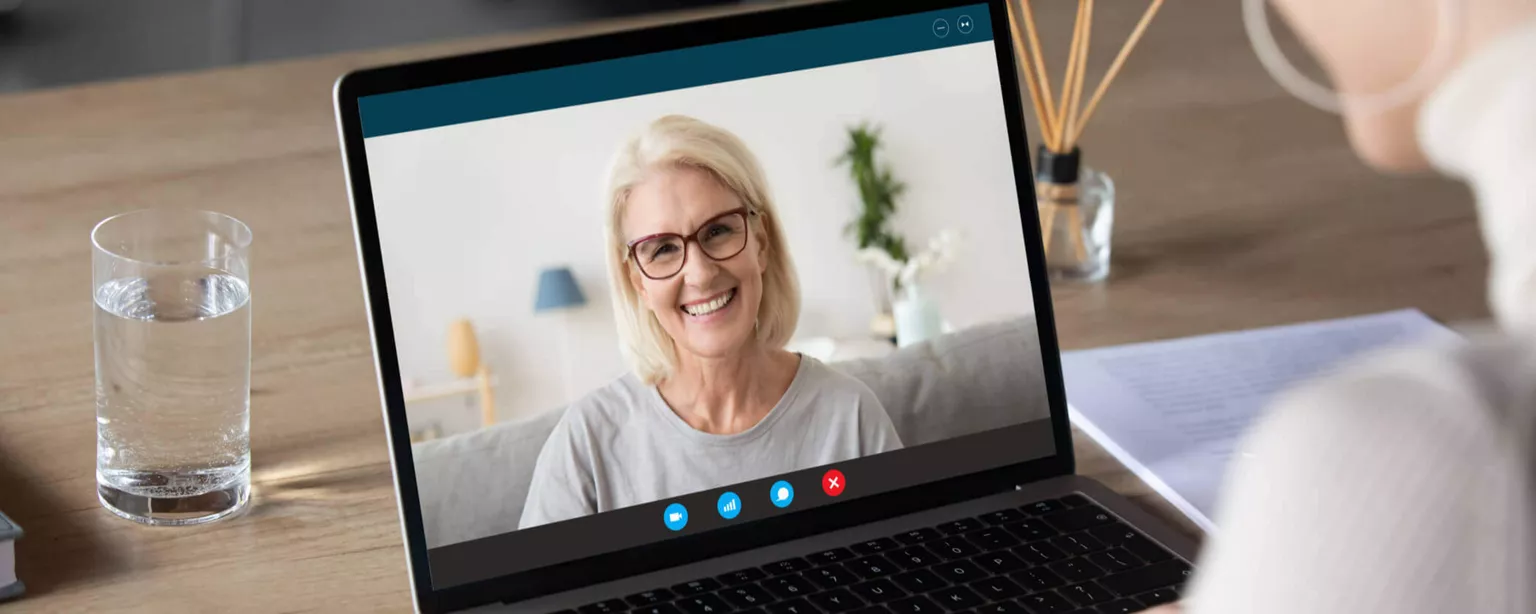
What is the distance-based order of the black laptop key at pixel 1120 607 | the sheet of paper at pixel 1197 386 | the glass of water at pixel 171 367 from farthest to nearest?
the sheet of paper at pixel 1197 386 < the glass of water at pixel 171 367 < the black laptop key at pixel 1120 607

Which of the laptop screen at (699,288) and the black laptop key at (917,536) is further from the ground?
the laptop screen at (699,288)

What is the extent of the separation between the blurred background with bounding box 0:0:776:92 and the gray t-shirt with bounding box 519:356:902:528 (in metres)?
2.47

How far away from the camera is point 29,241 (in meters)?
1.39

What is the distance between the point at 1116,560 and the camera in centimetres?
92

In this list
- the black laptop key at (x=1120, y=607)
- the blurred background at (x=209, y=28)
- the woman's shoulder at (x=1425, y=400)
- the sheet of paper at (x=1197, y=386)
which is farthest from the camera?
the blurred background at (x=209, y=28)

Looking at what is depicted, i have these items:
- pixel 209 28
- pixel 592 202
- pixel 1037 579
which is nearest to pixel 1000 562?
pixel 1037 579

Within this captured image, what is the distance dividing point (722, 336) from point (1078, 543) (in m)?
0.26

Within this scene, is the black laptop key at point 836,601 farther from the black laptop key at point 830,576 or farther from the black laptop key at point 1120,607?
the black laptop key at point 1120,607

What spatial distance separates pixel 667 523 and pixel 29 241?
80 cm

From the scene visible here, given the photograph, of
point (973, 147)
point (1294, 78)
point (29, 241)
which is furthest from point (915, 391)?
point (29, 241)

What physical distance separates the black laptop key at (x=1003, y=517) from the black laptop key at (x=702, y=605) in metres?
0.19

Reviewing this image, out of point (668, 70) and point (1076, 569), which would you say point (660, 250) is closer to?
point (668, 70)

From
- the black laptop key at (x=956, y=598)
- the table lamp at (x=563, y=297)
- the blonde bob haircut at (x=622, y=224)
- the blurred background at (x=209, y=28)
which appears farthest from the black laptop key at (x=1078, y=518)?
the blurred background at (x=209, y=28)

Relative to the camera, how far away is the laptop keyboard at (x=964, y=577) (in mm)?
876
